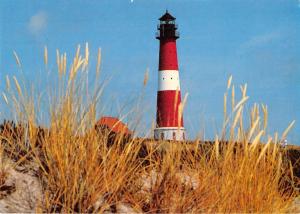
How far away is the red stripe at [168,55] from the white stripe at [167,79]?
32cm

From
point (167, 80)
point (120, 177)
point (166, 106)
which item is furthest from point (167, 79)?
point (120, 177)

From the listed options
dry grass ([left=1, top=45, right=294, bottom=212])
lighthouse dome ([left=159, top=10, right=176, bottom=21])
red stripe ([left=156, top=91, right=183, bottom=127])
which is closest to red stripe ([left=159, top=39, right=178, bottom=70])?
red stripe ([left=156, top=91, right=183, bottom=127])

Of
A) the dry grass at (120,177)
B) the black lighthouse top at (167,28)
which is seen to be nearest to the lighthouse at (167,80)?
the black lighthouse top at (167,28)

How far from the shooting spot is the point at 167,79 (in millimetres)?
32062

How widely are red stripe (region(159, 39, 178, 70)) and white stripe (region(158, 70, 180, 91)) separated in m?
0.32

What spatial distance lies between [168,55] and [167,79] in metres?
1.85

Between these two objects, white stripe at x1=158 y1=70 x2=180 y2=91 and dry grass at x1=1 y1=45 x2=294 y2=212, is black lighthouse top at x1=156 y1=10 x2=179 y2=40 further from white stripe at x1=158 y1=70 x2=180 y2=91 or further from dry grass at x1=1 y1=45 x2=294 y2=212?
dry grass at x1=1 y1=45 x2=294 y2=212

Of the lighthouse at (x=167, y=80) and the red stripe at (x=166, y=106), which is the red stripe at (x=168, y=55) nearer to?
the lighthouse at (x=167, y=80)

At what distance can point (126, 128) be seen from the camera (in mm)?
4488

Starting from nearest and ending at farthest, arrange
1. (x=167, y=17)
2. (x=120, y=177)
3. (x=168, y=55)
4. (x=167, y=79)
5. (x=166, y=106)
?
1. (x=120, y=177)
2. (x=166, y=106)
3. (x=167, y=79)
4. (x=168, y=55)
5. (x=167, y=17)

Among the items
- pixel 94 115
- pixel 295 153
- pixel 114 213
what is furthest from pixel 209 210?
pixel 295 153

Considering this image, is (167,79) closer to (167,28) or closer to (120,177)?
(167,28)

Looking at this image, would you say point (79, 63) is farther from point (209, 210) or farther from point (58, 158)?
point (209, 210)

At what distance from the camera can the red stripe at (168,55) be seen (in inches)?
1282
